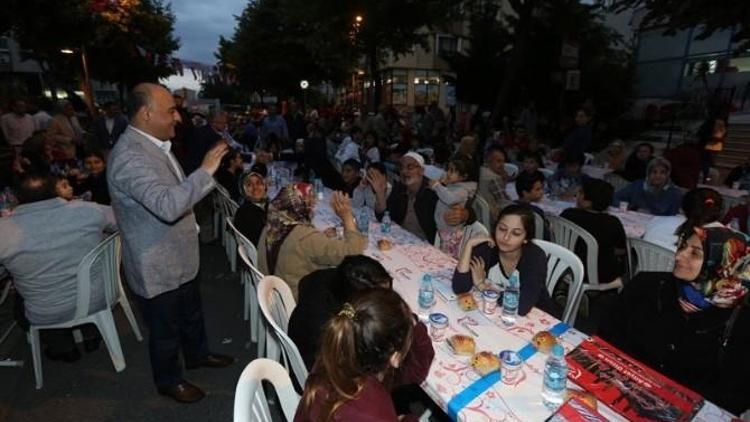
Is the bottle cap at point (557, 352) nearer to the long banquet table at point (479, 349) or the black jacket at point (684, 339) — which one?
the long banquet table at point (479, 349)

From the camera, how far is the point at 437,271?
3.00m

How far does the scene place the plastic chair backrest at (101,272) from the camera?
9.69 ft

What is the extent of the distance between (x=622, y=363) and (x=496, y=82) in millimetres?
15605

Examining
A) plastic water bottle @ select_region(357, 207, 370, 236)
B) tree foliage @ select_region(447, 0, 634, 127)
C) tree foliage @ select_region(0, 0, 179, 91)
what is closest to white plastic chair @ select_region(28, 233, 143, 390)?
plastic water bottle @ select_region(357, 207, 370, 236)

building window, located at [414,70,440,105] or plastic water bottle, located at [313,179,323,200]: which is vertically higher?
building window, located at [414,70,440,105]

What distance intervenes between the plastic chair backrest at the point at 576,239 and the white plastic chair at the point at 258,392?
10.1 feet

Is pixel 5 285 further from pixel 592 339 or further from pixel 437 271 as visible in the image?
pixel 592 339

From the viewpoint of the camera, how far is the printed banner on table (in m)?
1.59

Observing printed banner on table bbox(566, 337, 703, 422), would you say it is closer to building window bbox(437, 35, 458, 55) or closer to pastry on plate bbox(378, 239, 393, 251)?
pastry on plate bbox(378, 239, 393, 251)

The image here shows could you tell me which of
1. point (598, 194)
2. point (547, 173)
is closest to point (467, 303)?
point (598, 194)

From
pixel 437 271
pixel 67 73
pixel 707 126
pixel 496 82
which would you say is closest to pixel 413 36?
pixel 496 82

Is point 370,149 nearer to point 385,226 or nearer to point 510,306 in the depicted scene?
point 385,226

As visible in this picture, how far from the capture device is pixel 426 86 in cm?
3094

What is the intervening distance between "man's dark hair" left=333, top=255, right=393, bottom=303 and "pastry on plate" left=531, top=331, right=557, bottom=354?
2.68 feet
